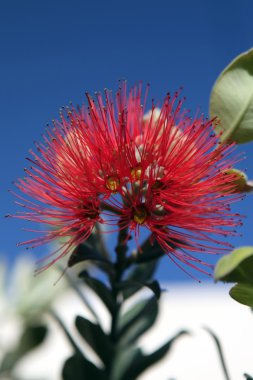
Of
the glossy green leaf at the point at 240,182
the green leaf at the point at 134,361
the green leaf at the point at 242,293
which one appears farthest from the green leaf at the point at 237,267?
the green leaf at the point at 134,361

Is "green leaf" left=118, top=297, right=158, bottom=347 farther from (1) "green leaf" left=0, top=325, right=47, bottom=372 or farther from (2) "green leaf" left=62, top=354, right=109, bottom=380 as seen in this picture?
(1) "green leaf" left=0, top=325, right=47, bottom=372

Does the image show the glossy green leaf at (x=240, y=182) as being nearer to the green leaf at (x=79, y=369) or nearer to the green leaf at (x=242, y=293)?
the green leaf at (x=242, y=293)

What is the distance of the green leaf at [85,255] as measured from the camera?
4.02 feet

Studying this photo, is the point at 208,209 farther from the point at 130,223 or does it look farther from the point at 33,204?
the point at 33,204

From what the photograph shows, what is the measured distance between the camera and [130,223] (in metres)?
1.21

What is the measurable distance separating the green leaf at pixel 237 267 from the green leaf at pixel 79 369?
1.17 ft

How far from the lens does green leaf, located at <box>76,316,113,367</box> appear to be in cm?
133

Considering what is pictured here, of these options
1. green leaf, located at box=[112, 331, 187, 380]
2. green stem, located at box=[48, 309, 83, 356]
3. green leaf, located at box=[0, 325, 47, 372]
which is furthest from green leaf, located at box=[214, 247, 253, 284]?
green leaf, located at box=[0, 325, 47, 372]

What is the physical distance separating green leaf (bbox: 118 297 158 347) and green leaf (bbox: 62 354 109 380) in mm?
110

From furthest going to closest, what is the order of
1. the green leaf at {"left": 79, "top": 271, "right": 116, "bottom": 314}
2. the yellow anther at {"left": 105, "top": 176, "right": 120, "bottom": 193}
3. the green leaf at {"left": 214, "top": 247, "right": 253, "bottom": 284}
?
the green leaf at {"left": 79, "top": 271, "right": 116, "bottom": 314} → the yellow anther at {"left": 105, "top": 176, "right": 120, "bottom": 193} → the green leaf at {"left": 214, "top": 247, "right": 253, "bottom": 284}

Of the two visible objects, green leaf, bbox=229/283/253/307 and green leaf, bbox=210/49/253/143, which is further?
green leaf, bbox=210/49/253/143

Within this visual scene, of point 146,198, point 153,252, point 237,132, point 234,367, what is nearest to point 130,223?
point 146,198

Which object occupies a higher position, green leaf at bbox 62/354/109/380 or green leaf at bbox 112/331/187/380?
green leaf at bbox 62/354/109/380

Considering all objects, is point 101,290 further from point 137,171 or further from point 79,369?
point 137,171
